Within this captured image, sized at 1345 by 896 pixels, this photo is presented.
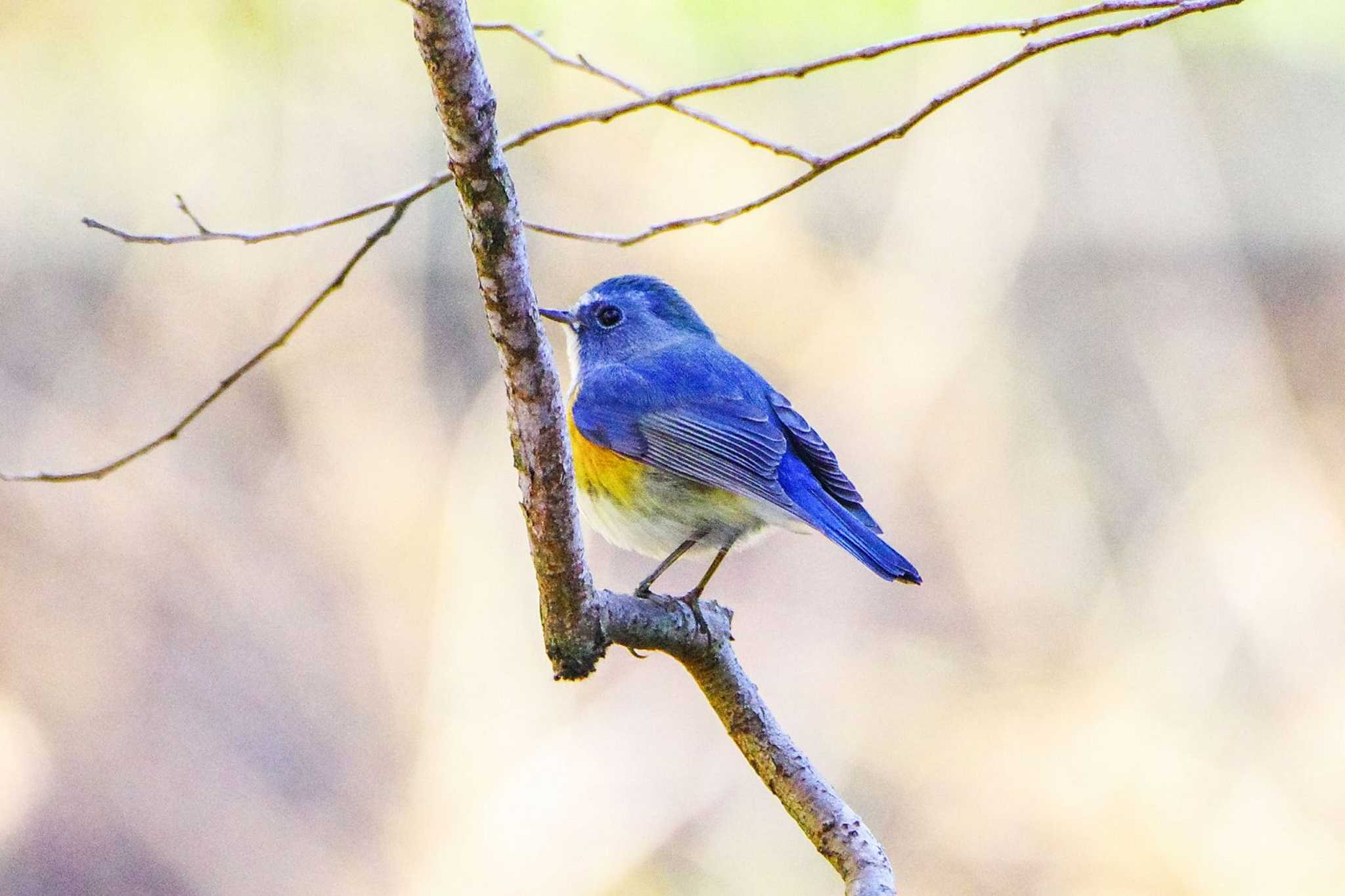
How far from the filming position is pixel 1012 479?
5355mm

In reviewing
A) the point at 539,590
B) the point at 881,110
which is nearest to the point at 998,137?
the point at 881,110

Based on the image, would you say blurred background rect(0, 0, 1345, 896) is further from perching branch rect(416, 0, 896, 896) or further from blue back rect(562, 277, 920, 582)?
perching branch rect(416, 0, 896, 896)

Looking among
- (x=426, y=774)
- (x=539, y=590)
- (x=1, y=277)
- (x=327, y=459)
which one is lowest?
(x=426, y=774)

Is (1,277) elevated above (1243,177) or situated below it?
below

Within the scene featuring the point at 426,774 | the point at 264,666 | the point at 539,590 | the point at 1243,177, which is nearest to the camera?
the point at 539,590

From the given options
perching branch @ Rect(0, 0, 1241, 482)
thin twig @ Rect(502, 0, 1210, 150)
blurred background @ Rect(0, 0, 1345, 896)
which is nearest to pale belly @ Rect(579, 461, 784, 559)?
perching branch @ Rect(0, 0, 1241, 482)

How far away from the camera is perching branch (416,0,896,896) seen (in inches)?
54.6

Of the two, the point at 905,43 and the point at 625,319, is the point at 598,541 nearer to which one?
the point at 625,319

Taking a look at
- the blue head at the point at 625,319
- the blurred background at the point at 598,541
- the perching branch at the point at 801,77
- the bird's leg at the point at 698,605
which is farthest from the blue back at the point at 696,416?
the blurred background at the point at 598,541

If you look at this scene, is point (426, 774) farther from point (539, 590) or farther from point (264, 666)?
point (539, 590)

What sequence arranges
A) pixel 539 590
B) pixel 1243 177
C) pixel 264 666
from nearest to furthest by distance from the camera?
pixel 539 590 → pixel 264 666 → pixel 1243 177

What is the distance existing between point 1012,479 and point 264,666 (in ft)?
9.91

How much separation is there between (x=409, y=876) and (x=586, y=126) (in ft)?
9.33

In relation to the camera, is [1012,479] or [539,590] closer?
[539,590]
